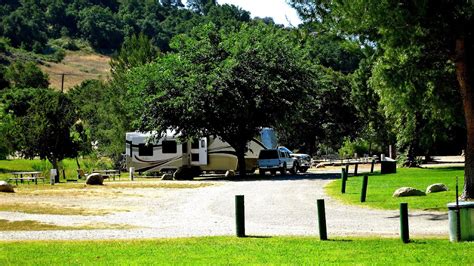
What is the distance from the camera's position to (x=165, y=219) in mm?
20438

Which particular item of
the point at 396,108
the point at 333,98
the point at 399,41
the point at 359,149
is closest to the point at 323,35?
the point at 399,41

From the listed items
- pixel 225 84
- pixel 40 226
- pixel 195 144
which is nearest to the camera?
pixel 40 226

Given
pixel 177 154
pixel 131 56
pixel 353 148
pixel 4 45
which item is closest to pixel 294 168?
pixel 177 154

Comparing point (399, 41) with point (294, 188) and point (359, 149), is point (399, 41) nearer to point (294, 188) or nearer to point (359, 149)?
point (294, 188)

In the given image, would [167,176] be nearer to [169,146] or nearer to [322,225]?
[169,146]

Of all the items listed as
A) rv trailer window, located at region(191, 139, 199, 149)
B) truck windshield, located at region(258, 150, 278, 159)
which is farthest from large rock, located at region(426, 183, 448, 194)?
rv trailer window, located at region(191, 139, 199, 149)

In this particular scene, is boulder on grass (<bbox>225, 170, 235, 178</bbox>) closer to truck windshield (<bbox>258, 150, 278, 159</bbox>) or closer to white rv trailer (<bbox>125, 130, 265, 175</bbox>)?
white rv trailer (<bbox>125, 130, 265, 175</bbox>)

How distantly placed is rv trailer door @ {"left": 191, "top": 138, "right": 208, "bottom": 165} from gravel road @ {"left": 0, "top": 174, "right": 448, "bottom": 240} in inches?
751

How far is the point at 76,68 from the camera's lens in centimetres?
17338

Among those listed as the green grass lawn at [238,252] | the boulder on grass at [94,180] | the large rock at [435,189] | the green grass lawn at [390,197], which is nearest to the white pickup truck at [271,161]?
the boulder on grass at [94,180]

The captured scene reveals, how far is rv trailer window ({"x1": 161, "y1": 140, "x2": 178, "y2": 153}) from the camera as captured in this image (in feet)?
164

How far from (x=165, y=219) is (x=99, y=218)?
2.03 m

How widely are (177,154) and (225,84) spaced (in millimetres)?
7696

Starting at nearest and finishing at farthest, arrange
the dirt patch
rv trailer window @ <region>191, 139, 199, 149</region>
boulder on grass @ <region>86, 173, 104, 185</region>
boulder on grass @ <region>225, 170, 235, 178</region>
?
the dirt patch → boulder on grass @ <region>86, 173, 104, 185</region> → boulder on grass @ <region>225, 170, 235, 178</region> → rv trailer window @ <region>191, 139, 199, 149</region>
